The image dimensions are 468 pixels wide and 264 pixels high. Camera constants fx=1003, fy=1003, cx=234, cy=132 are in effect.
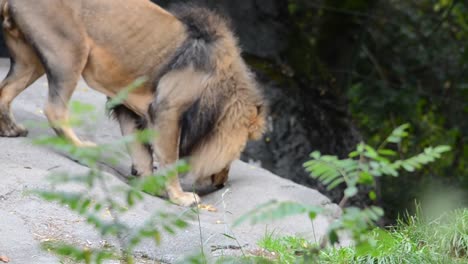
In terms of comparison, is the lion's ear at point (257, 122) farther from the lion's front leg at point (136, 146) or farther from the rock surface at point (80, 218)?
the lion's front leg at point (136, 146)

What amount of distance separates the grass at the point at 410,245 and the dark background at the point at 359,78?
3811 millimetres

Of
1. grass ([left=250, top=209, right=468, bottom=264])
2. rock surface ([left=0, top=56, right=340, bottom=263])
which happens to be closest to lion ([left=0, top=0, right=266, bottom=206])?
rock surface ([left=0, top=56, right=340, bottom=263])

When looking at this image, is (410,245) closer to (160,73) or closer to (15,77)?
(160,73)

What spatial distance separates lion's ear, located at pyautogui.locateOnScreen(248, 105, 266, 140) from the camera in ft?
24.6

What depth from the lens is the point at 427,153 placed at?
3219 millimetres

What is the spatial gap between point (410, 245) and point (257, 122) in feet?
7.97

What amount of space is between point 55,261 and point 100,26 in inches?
98.0

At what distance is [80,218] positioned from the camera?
18.5 feet

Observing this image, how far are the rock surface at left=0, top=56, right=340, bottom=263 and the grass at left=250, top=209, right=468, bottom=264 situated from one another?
177 millimetres

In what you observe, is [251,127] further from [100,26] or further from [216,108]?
[100,26]

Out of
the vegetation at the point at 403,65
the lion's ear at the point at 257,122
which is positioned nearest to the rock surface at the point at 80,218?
the lion's ear at the point at 257,122

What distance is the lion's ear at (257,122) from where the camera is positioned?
24.6 feet

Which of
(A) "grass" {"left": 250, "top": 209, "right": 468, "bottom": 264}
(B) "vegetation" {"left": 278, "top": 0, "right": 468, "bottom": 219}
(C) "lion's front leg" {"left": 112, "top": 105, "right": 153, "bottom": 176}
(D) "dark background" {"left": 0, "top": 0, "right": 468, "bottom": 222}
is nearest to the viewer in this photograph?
(A) "grass" {"left": 250, "top": 209, "right": 468, "bottom": 264}

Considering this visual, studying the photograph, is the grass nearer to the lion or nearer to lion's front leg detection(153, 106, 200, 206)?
lion's front leg detection(153, 106, 200, 206)
